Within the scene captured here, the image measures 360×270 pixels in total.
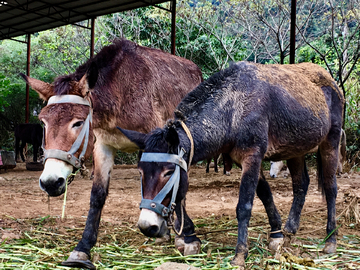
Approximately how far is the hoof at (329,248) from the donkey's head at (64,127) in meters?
2.74

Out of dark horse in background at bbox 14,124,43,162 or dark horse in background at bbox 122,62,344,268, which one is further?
dark horse in background at bbox 14,124,43,162

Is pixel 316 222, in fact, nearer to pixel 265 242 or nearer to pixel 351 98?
pixel 265 242

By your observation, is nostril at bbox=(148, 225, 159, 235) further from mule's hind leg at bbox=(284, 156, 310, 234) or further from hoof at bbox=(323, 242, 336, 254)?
mule's hind leg at bbox=(284, 156, 310, 234)

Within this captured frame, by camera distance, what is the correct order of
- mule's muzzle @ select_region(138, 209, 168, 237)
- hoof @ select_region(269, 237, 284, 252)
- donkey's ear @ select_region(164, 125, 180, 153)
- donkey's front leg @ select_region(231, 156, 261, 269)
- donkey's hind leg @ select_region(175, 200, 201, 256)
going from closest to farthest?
mule's muzzle @ select_region(138, 209, 168, 237) < donkey's ear @ select_region(164, 125, 180, 153) < donkey's front leg @ select_region(231, 156, 261, 269) < donkey's hind leg @ select_region(175, 200, 201, 256) < hoof @ select_region(269, 237, 284, 252)

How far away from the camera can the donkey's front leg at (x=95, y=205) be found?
3.60m

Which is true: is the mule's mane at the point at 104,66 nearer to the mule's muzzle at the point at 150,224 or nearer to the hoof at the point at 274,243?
the mule's muzzle at the point at 150,224

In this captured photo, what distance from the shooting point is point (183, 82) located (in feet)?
16.7

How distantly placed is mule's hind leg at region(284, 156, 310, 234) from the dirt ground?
262mm

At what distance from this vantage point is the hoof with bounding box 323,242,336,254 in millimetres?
3963

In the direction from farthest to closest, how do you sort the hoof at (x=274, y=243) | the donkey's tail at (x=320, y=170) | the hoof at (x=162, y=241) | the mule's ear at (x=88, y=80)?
the donkey's tail at (x=320, y=170) → the hoof at (x=162, y=241) → the hoof at (x=274, y=243) → the mule's ear at (x=88, y=80)

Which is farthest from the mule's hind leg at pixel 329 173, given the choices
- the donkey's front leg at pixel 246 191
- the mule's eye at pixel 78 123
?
the mule's eye at pixel 78 123

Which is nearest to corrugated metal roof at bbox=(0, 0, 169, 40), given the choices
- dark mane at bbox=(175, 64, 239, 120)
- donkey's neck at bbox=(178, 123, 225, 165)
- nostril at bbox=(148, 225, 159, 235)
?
dark mane at bbox=(175, 64, 239, 120)

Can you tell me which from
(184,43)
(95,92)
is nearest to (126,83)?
(95,92)

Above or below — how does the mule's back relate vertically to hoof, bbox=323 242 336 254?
above
